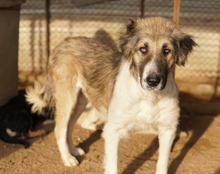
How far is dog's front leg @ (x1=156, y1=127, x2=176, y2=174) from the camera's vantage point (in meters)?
4.12

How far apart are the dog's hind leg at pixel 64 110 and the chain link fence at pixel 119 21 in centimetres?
358

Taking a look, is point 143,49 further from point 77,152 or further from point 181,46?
point 77,152

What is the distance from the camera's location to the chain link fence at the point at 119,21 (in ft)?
27.3

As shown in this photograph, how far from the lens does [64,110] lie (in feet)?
15.6

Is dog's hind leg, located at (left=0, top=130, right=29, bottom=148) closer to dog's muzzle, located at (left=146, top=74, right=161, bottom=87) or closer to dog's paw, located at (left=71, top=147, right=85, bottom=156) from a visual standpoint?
dog's paw, located at (left=71, top=147, right=85, bottom=156)

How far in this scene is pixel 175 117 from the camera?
402 centimetres

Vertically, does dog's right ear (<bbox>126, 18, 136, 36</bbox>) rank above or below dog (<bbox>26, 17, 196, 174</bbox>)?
above

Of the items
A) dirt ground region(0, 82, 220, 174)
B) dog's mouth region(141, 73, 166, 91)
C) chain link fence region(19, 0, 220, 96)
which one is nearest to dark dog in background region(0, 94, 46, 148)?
dirt ground region(0, 82, 220, 174)

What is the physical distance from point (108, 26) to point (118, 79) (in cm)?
455

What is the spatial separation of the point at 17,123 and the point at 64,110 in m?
1.25

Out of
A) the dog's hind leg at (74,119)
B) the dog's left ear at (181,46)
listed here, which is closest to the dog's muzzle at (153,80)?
the dog's left ear at (181,46)

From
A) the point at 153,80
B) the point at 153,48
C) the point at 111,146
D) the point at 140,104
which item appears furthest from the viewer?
the point at 111,146

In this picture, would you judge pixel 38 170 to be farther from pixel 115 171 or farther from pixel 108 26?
pixel 108 26

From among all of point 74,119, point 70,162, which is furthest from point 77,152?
point 74,119
